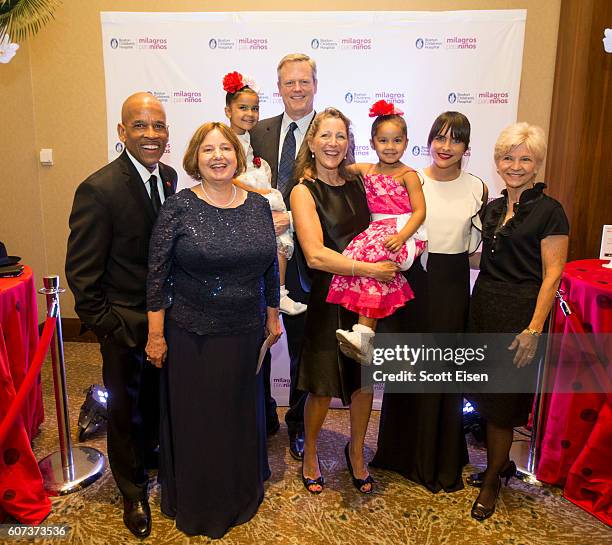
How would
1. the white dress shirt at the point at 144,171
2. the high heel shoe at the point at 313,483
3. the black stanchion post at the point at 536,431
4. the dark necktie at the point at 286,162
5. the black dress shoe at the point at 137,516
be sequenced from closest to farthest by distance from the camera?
1. the white dress shirt at the point at 144,171
2. the black dress shoe at the point at 137,516
3. the high heel shoe at the point at 313,483
4. the black stanchion post at the point at 536,431
5. the dark necktie at the point at 286,162

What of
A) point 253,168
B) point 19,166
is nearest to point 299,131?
point 253,168

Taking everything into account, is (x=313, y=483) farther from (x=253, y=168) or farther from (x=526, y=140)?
(x=526, y=140)

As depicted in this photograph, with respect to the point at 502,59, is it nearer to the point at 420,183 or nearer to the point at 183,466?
the point at 420,183

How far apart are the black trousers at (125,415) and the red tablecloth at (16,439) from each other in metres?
0.40

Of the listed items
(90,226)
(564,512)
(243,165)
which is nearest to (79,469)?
(90,226)

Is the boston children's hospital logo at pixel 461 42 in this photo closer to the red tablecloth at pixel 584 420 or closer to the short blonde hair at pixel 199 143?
the red tablecloth at pixel 584 420

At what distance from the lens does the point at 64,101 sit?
4453mm

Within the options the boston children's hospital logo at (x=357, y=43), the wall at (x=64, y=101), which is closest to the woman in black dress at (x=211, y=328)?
the boston children's hospital logo at (x=357, y=43)

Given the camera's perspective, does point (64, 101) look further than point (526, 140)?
Yes

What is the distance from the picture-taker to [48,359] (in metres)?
4.46

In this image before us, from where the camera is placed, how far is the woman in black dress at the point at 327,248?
226cm

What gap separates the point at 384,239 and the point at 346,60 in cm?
236

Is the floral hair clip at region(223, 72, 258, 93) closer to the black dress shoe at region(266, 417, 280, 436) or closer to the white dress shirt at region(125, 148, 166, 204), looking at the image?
the white dress shirt at region(125, 148, 166, 204)

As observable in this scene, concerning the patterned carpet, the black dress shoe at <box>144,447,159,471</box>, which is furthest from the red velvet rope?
the black dress shoe at <box>144,447,159,471</box>
